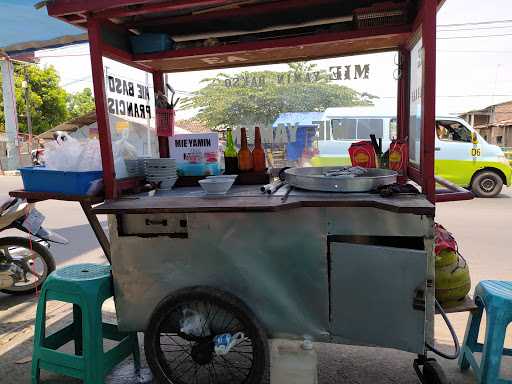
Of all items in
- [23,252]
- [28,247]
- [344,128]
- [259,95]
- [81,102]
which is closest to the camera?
[259,95]

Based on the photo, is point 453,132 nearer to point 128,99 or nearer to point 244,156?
point 244,156

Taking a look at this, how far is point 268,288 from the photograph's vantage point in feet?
5.85

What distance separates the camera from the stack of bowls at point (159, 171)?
7.25 ft

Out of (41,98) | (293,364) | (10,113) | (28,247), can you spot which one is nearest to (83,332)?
(293,364)

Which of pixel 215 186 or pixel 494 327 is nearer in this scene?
pixel 494 327

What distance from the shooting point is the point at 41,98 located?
21672 mm

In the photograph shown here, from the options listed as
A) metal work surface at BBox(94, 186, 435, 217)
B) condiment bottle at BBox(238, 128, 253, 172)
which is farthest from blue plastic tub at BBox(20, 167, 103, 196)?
condiment bottle at BBox(238, 128, 253, 172)

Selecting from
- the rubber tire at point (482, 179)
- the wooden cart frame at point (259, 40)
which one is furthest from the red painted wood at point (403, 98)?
the rubber tire at point (482, 179)

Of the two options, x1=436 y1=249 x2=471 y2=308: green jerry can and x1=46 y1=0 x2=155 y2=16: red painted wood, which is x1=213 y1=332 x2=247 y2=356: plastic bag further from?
x1=46 y1=0 x2=155 y2=16: red painted wood

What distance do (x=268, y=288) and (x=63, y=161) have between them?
1.27 m

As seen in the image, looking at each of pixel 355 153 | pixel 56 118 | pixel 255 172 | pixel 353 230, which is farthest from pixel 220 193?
pixel 56 118

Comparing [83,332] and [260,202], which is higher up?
[260,202]

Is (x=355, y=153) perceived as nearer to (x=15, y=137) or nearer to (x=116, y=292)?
(x=116, y=292)

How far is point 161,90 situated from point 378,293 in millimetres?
2032
